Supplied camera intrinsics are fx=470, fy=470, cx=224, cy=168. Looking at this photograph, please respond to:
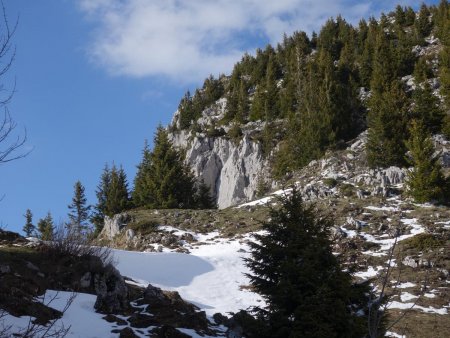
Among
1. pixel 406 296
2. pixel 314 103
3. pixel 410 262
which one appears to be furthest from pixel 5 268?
pixel 314 103

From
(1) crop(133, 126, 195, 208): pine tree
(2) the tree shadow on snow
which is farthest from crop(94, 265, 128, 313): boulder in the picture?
(1) crop(133, 126, 195, 208): pine tree

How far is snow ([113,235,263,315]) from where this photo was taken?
57.3 ft

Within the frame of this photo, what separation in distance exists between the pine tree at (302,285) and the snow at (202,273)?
4.88 meters

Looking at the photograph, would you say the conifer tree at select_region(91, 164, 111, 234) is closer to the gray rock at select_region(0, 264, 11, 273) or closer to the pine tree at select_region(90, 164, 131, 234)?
the pine tree at select_region(90, 164, 131, 234)

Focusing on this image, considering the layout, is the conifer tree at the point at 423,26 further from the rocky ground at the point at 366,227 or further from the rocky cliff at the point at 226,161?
the rocky ground at the point at 366,227

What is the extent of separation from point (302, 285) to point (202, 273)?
1086 cm

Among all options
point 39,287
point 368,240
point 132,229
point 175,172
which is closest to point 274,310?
point 39,287

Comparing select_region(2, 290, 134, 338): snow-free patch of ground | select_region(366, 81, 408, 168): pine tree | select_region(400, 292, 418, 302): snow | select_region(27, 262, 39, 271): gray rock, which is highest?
select_region(366, 81, 408, 168): pine tree

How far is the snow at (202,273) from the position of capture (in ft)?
57.3

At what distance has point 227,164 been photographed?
5128 centimetres

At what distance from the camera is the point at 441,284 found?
17.6 m

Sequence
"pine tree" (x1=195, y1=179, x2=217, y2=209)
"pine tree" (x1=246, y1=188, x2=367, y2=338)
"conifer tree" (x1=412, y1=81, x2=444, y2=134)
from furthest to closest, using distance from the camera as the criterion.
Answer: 1. "pine tree" (x1=195, y1=179, x2=217, y2=209)
2. "conifer tree" (x1=412, y1=81, x2=444, y2=134)
3. "pine tree" (x1=246, y1=188, x2=367, y2=338)

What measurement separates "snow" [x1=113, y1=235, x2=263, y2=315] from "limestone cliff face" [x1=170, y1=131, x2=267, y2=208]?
904 inches

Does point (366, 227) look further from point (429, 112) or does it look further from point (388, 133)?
point (429, 112)
